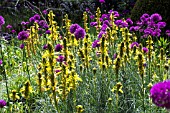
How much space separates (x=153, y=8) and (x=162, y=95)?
617cm

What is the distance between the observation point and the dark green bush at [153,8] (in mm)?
7316

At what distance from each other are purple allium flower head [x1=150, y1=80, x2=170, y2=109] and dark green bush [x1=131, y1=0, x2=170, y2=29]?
19.3 ft

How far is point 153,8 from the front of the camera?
7.44 meters

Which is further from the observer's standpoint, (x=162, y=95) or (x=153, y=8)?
(x=153, y=8)

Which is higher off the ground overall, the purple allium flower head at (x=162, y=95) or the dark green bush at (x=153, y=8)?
the dark green bush at (x=153, y=8)

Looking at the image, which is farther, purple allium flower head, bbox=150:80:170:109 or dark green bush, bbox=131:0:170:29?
dark green bush, bbox=131:0:170:29

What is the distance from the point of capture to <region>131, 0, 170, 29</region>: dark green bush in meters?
7.32

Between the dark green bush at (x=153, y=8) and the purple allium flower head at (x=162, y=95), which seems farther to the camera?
the dark green bush at (x=153, y=8)

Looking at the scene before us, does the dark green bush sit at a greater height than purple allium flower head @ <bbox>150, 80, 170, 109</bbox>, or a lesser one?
greater

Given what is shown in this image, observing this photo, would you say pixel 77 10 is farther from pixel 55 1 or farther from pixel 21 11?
pixel 21 11

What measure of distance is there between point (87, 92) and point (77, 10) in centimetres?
790

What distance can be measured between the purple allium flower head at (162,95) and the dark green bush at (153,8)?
5.87m

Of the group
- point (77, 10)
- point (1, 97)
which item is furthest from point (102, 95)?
point (77, 10)

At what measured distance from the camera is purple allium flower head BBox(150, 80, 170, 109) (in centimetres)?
145
